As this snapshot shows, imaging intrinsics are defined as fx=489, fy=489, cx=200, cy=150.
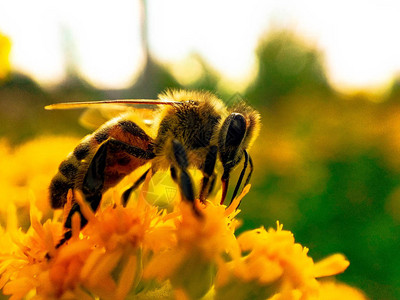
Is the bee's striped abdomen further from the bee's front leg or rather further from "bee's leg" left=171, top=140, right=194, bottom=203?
"bee's leg" left=171, top=140, right=194, bottom=203

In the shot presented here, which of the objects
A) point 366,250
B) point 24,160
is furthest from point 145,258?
point 366,250

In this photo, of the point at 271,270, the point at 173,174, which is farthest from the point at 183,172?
the point at 271,270

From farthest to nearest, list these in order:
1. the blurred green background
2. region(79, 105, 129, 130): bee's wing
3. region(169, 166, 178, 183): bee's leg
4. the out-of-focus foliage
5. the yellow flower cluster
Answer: the out-of-focus foliage
the blurred green background
region(79, 105, 129, 130): bee's wing
region(169, 166, 178, 183): bee's leg
the yellow flower cluster

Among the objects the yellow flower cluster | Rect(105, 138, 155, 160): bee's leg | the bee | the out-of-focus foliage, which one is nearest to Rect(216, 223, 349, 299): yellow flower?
the yellow flower cluster

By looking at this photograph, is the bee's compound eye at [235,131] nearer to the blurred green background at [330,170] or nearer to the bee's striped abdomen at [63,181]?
the bee's striped abdomen at [63,181]

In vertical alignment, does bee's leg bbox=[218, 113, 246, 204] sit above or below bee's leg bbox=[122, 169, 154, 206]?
above

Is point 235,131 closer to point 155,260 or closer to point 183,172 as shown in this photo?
point 183,172

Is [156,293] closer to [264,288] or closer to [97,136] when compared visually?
[264,288]

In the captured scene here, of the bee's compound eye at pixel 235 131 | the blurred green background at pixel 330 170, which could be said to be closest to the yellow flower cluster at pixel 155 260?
the bee's compound eye at pixel 235 131
